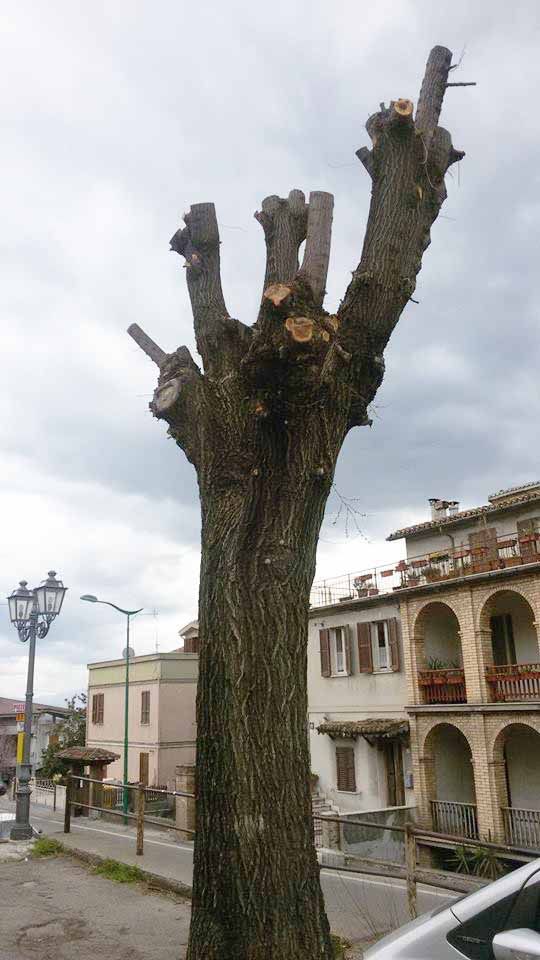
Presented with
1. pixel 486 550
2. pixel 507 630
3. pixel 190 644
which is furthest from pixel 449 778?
pixel 190 644

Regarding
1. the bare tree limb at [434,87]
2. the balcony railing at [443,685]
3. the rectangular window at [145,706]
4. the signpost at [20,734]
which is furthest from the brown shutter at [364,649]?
the bare tree limb at [434,87]

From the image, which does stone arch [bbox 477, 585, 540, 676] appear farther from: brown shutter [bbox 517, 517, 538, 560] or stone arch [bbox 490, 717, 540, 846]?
stone arch [bbox 490, 717, 540, 846]

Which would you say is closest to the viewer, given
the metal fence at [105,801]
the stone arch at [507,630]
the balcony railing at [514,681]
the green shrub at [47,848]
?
the metal fence at [105,801]

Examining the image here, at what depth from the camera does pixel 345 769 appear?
25.2m

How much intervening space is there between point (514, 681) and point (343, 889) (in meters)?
14.0

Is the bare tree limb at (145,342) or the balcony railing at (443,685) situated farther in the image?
the balcony railing at (443,685)

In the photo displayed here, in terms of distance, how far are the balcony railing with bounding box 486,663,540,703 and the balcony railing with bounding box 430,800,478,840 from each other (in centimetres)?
304

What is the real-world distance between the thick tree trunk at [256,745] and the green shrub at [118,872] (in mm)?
5272

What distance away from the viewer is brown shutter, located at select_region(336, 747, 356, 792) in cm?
2500

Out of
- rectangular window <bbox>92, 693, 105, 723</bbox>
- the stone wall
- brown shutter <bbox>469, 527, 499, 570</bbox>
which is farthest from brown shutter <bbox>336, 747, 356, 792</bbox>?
rectangular window <bbox>92, 693, 105, 723</bbox>

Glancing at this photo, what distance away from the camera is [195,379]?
17.6 feet

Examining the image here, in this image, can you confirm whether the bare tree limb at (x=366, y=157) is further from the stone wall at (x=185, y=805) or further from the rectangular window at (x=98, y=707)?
the rectangular window at (x=98, y=707)

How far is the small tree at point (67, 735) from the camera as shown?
38812mm

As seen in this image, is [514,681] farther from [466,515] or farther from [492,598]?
[466,515]
